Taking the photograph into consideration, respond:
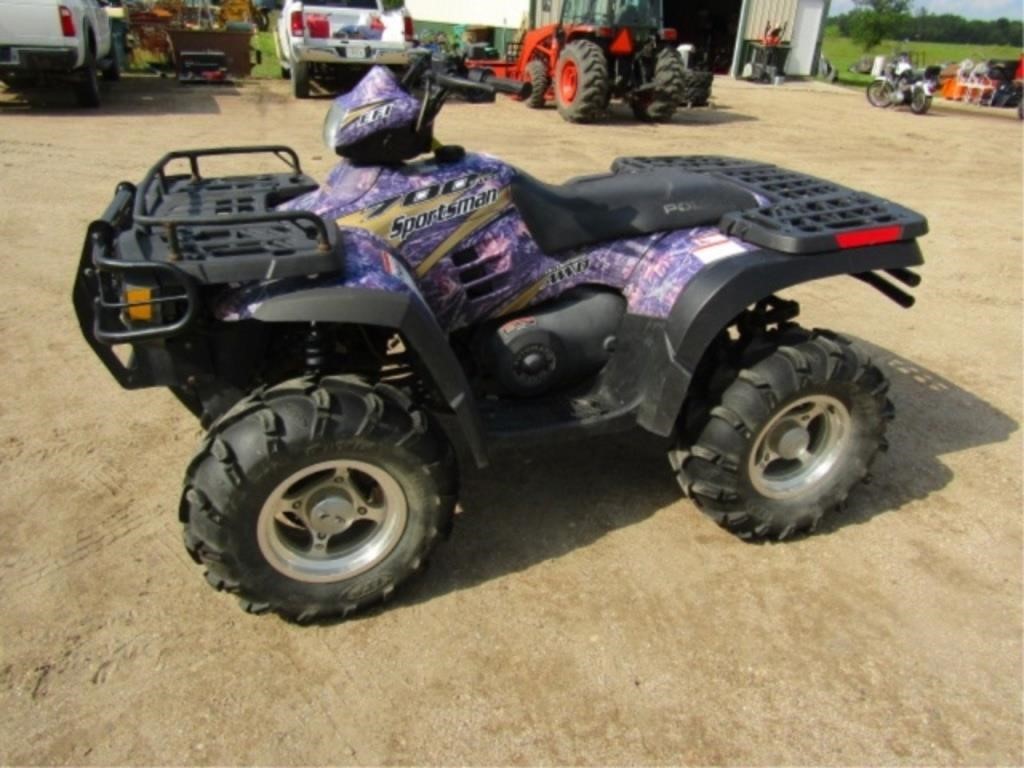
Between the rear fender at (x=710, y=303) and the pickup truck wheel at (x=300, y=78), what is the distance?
1255 cm

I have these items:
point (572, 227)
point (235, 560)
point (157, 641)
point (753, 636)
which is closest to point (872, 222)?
point (572, 227)

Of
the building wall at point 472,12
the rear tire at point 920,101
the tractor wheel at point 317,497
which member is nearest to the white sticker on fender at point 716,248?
the tractor wheel at point 317,497

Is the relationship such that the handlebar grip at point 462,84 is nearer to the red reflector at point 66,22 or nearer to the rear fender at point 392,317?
the rear fender at point 392,317

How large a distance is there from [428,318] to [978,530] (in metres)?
2.37

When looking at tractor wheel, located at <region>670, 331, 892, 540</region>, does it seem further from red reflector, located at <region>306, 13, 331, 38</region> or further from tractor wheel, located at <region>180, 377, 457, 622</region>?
red reflector, located at <region>306, 13, 331, 38</region>

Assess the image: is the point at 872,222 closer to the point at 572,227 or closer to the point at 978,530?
the point at 572,227

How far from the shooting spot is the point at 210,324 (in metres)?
2.49

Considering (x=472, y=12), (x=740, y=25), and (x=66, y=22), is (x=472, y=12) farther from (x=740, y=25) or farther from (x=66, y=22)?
(x=66, y=22)

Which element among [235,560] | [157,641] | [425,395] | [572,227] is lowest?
[157,641]

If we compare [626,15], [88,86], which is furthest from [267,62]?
[626,15]

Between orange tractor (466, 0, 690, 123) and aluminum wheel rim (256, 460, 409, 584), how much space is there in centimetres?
1079

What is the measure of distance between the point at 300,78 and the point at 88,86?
3.41m

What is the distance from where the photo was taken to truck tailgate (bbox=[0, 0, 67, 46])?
1012cm

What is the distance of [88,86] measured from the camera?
460 inches
